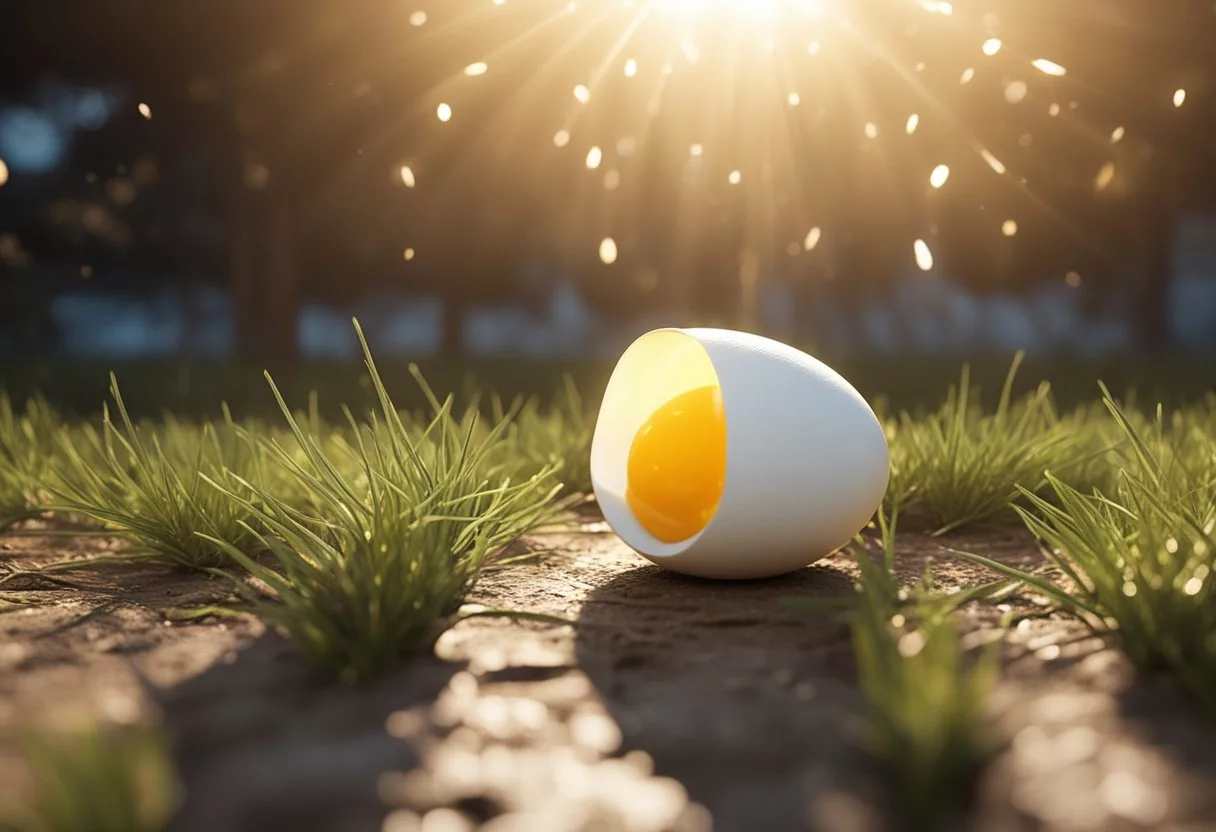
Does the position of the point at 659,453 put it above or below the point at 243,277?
below

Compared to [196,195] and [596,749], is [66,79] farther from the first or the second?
[596,749]

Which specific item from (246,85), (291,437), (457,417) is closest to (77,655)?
(291,437)

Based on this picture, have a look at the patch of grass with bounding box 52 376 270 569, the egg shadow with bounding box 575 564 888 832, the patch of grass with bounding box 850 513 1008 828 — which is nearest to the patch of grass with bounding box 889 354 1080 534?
the egg shadow with bounding box 575 564 888 832

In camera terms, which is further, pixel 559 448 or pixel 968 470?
pixel 559 448

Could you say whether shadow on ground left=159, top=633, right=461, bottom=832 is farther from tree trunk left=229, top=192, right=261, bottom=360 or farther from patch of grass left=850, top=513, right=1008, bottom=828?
tree trunk left=229, top=192, right=261, bottom=360

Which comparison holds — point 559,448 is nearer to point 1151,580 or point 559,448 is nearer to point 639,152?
point 1151,580

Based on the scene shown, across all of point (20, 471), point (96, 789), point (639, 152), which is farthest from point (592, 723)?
point (639, 152)
